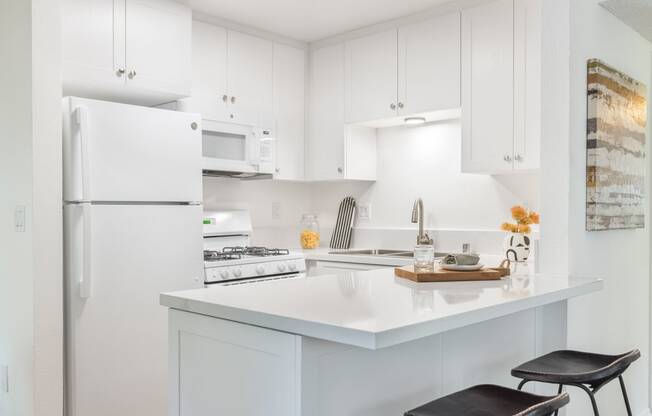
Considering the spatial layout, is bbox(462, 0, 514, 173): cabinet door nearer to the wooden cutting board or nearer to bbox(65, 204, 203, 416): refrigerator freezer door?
the wooden cutting board

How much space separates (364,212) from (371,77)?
3.32 ft

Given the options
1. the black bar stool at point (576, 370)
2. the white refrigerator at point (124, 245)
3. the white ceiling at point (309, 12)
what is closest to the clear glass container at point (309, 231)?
the white refrigerator at point (124, 245)

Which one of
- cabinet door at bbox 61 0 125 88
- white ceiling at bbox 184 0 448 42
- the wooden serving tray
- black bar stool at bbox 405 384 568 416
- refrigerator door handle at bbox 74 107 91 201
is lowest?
black bar stool at bbox 405 384 568 416

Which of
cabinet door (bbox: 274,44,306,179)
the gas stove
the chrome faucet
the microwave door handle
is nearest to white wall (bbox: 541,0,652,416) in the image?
the chrome faucet

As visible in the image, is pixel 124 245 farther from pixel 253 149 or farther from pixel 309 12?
pixel 309 12

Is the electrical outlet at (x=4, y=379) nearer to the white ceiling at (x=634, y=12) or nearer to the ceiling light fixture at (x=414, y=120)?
the ceiling light fixture at (x=414, y=120)

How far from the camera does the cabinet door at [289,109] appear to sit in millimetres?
4156

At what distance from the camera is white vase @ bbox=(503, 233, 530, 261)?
311 cm

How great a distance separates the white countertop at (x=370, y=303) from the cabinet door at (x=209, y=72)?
1.83m

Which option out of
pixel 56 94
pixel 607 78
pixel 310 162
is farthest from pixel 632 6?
pixel 56 94

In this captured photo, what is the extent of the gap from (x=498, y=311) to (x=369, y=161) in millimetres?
2791

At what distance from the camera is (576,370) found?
1.89 metres

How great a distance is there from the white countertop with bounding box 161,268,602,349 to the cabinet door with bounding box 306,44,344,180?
202 centimetres

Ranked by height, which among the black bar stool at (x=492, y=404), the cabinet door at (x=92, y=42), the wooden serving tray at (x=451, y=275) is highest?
the cabinet door at (x=92, y=42)
